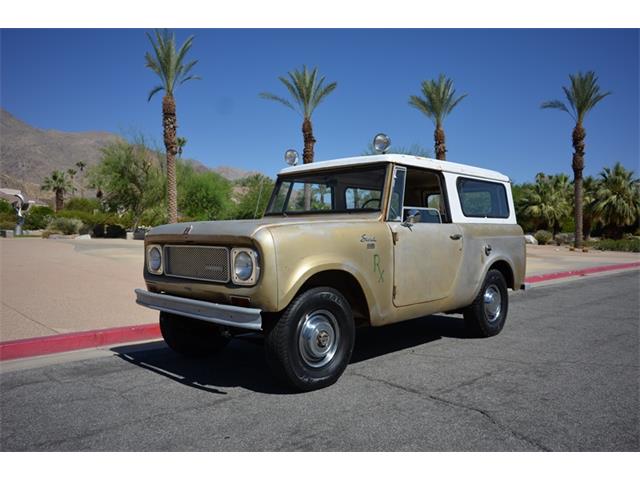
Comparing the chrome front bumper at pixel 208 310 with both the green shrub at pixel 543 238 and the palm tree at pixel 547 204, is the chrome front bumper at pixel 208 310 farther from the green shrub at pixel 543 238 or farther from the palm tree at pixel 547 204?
the palm tree at pixel 547 204

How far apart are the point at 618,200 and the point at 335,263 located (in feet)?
136

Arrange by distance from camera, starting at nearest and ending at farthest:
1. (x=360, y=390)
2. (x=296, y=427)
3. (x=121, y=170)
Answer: (x=296, y=427)
(x=360, y=390)
(x=121, y=170)

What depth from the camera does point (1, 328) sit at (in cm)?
637

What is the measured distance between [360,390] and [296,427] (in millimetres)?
923

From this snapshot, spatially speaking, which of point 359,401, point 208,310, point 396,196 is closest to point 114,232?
point 396,196

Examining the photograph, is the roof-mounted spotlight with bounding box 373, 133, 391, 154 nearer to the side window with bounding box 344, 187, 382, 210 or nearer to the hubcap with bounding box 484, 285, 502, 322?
the side window with bounding box 344, 187, 382, 210

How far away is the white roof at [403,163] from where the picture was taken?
5132 millimetres

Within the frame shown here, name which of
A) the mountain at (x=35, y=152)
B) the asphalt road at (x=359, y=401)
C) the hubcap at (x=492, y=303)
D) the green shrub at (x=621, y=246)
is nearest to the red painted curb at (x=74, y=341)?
the asphalt road at (x=359, y=401)

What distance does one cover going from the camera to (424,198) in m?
6.26

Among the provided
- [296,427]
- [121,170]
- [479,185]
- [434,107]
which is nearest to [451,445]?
[296,427]

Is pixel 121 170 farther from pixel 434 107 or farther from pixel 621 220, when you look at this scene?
pixel 621 220

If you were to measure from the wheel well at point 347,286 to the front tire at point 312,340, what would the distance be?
169 millimetres

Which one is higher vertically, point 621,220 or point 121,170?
point 121,170

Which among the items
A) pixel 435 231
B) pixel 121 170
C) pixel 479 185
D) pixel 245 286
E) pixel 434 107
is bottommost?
pixel 245 286
